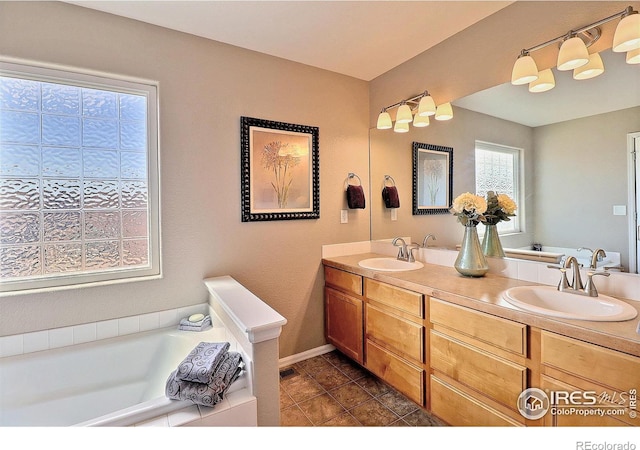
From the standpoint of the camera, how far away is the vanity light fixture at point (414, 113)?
2189mm

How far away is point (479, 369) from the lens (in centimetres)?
145

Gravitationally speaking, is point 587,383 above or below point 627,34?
below

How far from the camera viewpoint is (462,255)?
1.87 m

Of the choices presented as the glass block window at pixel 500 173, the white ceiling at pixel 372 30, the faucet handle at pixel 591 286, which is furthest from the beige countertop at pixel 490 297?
the white ceiling at pixel 372 30

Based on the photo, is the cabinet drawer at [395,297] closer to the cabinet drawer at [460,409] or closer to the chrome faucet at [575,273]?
the cabinet drawer at [460,409]

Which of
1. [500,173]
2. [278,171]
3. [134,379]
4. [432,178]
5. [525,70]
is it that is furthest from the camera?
[432,178]

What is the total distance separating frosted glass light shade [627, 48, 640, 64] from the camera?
136cm

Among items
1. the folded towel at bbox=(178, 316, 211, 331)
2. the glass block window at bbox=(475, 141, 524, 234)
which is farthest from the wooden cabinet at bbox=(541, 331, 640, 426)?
the folded towel at bbox=(178, 316, 211, 331)

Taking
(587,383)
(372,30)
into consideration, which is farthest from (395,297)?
(372,30)

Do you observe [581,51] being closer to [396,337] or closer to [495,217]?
[495,217]

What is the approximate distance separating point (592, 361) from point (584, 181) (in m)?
1.01

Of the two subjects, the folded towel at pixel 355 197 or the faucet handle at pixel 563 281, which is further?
the folded towel at pixel 355 197

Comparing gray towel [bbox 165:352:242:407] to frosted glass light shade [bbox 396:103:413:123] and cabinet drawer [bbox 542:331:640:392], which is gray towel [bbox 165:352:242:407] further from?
frosted glass light shade [bbox 396:103:413:123]
